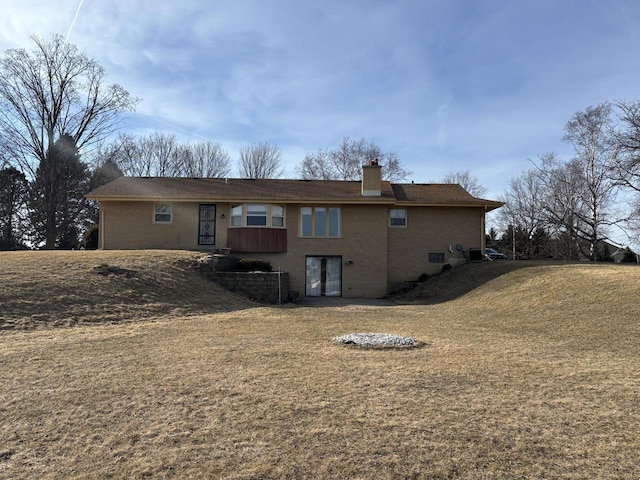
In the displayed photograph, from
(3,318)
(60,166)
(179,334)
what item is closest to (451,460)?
(179,334)

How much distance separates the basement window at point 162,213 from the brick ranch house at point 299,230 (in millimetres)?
44

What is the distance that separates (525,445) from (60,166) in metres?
35.2

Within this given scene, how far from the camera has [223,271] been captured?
17.1 metres

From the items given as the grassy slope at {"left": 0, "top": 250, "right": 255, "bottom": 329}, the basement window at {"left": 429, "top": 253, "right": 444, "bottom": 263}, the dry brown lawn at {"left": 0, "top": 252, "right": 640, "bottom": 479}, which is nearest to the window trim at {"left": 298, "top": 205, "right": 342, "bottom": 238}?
the basement window at {"left": 429, "top": 253, "right": 444, "bottom": 263}

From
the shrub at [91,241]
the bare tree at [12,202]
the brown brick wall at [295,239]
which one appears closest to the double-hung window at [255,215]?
the brown brick wall at [295,239]

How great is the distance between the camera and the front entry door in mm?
20547

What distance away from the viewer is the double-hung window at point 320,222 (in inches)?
814

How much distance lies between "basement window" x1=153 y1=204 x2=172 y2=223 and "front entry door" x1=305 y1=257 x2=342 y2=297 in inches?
268

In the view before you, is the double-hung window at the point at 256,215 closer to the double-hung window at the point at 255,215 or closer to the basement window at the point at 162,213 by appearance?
the double-hung window at the point at 255,215

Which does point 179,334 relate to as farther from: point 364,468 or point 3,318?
point 364,468

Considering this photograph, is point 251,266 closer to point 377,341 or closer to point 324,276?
→ point 324,276

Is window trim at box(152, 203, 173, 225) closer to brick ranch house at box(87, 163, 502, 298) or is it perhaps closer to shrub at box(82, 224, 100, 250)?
brick ranch house at box(87, 163, 502, 298)

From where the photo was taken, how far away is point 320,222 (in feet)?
68.1

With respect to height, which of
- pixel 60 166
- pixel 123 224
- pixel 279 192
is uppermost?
pixel 60 166
